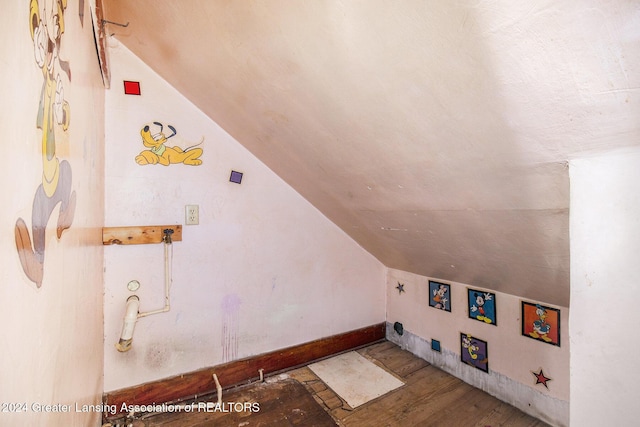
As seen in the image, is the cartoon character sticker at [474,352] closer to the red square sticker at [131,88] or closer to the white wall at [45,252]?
the white wall at [45,252]

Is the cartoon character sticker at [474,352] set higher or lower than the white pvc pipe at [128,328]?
lower

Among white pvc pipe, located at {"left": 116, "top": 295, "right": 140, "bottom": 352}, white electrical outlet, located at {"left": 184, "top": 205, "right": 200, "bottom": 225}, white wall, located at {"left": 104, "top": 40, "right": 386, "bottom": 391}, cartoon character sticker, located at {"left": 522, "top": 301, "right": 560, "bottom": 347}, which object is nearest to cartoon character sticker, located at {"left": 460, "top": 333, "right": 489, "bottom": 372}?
cartoon character sticker, located at {"left": 522, "top": 301, "right": 560, "bottom": 347}

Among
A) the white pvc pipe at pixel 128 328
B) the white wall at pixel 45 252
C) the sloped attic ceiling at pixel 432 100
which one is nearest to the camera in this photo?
the white wall at pixel 45 252

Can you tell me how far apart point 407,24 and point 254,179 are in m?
1.54

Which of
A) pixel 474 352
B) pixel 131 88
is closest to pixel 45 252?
pixel 131 88

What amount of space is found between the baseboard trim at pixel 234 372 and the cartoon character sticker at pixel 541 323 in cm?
132

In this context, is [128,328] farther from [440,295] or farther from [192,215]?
[440,295]

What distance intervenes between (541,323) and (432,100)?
5.35 ft

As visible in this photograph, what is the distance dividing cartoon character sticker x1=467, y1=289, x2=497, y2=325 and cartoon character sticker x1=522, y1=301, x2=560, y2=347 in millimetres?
191

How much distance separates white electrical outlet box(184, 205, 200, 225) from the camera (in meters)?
1.87

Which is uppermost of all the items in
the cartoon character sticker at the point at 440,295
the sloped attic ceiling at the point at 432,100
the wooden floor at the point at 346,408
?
the sloped attic ceiling at the point at 432,100

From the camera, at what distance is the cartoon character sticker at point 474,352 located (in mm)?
1989

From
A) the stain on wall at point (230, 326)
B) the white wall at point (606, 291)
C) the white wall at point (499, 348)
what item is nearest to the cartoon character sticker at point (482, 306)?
the white wall at point (499, 348)

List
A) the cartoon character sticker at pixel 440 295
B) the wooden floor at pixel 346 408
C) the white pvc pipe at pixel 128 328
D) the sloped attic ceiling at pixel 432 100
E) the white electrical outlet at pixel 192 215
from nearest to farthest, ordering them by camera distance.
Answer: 1. the sloped attic ceiling at pixel 432 100
2. the white pvc pipe at pixel 128 328
3. the wooden floor at pixel 346 408
4. the white electrical outlet at pixel 192 215
5. the cartoon character sticker at pixel 440 295
